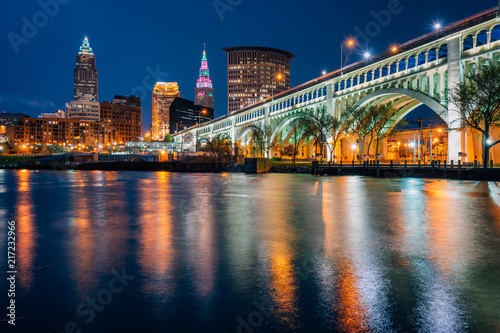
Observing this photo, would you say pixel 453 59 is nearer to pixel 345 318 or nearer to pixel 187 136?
pixel 345 318

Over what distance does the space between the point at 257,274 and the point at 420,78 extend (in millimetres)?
47053

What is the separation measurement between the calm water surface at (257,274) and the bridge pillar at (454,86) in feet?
109

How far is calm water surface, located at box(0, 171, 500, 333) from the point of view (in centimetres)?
402

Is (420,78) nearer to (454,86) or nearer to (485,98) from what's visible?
(454,86)

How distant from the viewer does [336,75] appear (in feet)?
201

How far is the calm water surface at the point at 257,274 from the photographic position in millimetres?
4016

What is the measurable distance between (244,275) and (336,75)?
6043 centimetres

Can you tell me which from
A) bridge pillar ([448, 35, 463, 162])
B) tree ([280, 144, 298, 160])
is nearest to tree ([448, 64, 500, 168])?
bridge pillar ([448, 35, 463, 162])

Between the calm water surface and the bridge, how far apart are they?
34028 millimetres

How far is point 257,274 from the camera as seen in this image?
552 cm

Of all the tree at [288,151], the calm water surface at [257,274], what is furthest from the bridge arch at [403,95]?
the calm water surface at [257,274]

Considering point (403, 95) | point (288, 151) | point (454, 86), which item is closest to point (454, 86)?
point (454, 86)

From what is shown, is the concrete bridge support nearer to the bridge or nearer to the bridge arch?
the bridge

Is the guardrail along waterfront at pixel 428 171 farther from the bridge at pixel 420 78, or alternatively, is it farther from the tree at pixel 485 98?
the bridge at pixel 420 78
